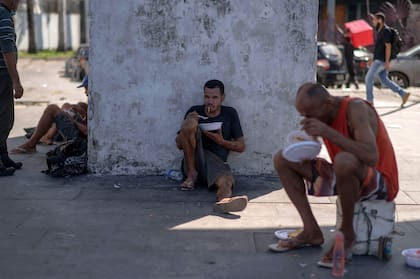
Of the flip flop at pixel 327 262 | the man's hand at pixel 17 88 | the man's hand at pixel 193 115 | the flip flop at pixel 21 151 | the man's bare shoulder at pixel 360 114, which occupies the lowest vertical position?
the flip flop at pixel 21 151

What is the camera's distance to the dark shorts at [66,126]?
7.44 m

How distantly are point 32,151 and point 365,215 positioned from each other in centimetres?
492

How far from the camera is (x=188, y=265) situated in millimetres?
4402

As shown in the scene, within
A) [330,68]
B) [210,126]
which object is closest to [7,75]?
[210,126]

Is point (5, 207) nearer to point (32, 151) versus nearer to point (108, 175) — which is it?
point (108, 175)

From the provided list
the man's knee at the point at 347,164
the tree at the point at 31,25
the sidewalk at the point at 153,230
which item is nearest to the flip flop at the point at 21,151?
the sidewalk at the point at 153,230

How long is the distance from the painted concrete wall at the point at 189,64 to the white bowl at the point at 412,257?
2.53 m

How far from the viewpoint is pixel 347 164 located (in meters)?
4.05

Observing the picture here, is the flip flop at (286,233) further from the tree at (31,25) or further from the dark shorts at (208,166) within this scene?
the tree at (31,25)

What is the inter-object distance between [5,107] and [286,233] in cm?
344

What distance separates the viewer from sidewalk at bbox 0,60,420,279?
14.2 feet

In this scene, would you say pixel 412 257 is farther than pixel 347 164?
Yes

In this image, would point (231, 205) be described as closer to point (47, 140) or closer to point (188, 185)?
point (188, 185)

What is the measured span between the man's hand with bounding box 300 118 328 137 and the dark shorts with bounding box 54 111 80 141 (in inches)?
153
